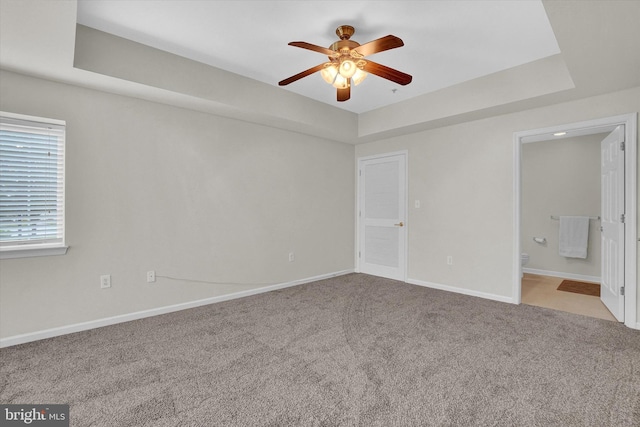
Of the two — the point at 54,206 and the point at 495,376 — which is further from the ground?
the point at 54,206

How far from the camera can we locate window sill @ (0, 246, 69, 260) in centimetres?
255

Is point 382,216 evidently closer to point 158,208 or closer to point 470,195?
point 470,195

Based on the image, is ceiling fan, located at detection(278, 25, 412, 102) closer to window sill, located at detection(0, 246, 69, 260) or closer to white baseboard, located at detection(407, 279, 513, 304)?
window sill, located at detection(0, 246, 69, 260)

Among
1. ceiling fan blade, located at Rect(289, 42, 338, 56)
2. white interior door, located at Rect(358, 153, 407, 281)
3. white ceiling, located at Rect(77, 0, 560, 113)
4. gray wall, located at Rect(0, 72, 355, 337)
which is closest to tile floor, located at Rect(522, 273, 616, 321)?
white interior door, located at Rect(358, 153, 407, 281)

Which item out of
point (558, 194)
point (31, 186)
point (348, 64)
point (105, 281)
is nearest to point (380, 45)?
point (348, 64)

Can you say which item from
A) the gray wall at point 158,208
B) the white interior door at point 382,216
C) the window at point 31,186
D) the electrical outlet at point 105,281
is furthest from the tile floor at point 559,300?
the window at point 31,186

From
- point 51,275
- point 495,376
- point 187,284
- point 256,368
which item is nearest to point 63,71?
point 51,275

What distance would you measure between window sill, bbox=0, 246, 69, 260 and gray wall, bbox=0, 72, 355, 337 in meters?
0.07

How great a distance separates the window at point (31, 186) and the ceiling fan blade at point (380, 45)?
2.67 metres

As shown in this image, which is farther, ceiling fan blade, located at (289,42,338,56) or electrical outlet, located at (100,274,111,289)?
electrical outlet, located at (100,274,111,289)

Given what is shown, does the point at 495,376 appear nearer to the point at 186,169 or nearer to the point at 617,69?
the point at 617,69

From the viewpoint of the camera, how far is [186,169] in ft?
11.6

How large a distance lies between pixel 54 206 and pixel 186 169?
1.21m

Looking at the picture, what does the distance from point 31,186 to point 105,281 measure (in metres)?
1.03
